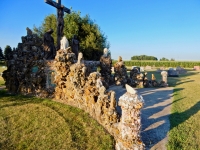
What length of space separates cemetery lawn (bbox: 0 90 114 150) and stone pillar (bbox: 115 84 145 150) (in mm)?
654

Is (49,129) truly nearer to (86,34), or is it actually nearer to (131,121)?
(131,121)

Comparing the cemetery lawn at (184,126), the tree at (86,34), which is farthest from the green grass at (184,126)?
the tree at (86,34)

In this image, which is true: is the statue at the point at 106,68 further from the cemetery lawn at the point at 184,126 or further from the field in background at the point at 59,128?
the field in background at the point at 59,128

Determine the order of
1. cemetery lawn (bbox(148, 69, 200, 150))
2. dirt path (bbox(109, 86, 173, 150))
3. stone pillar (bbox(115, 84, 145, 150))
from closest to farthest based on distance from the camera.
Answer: stone pillar (bbox(115, 84, 145, 150)) → dirt path (bbox(109, 86, 173, 150)) → cemetery lawn (bbox(148, 69, 200, 150))

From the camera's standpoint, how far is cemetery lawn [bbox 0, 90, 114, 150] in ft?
20.1

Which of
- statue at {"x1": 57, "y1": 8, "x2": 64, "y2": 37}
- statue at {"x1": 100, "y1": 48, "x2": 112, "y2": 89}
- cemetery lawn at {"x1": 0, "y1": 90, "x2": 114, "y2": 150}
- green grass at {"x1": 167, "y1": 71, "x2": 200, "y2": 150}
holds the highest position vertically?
statue at {"x1": 57, "y1": 8, "x2": 64, "y2": 37}

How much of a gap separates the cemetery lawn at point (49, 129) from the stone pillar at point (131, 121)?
65 cm

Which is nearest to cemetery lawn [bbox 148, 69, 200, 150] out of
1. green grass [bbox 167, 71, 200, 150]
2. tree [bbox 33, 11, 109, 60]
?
green grass [bbox 167, 71, 200, 150]

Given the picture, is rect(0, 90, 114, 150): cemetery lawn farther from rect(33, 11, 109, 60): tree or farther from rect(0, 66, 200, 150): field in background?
rect(33, 11, 109, 60): tree

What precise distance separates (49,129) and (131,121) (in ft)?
11.0

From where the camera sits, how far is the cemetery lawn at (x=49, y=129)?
20.1 feet

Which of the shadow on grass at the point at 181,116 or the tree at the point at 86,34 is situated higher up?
the tree at the point at 86,34

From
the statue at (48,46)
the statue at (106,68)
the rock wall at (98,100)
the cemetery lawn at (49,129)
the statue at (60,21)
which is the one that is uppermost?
the statue at (60,21)

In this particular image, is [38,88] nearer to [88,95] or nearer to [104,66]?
[88,95]
